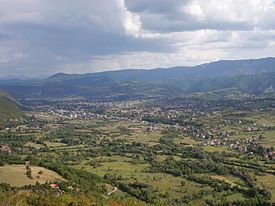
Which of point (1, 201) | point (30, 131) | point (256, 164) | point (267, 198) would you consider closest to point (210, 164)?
point (256, 164)

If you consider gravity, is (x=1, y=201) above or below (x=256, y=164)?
above

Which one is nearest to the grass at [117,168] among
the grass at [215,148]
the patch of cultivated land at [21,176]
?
the patch of cultivated land at [21,176]

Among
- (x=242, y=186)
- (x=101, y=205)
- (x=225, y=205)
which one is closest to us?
(x=101, y=205)

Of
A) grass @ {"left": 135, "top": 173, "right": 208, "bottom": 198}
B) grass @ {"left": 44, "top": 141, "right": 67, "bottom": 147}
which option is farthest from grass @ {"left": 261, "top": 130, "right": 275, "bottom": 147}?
grass @ {"left": 44, "top": 141, "right": 67, "bottom": 147}

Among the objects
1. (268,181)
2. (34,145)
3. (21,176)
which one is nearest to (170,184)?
(268,181)

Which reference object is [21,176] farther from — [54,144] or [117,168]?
[54,144]

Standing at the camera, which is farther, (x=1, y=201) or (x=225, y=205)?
(x=225, y=205)

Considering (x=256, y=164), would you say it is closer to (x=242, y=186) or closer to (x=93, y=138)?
(x=242, y=186)

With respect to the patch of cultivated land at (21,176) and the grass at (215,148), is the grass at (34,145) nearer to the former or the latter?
the patch of cultivated land at (21,176)

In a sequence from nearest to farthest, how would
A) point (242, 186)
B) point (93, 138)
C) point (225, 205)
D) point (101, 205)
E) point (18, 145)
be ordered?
point (101, 205), point (225, 205), point (242, 186), point (18, 145), point (93, 138)
